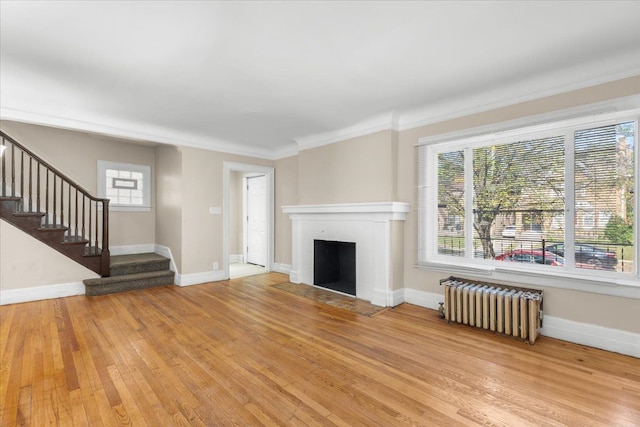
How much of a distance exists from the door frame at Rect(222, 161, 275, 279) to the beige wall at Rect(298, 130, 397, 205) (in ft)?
3.71

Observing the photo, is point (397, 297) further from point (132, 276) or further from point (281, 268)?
point (132, 276)

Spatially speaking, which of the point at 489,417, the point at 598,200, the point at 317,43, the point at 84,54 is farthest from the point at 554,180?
the point at 84,54

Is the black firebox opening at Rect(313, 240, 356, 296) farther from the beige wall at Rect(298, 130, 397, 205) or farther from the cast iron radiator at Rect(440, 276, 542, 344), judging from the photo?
the cast iron radiator at Rect(440, 276, 542, 344)

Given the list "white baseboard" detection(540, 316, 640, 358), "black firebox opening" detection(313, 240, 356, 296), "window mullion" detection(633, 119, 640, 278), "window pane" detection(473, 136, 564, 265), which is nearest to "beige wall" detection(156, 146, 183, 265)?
"black firebox opening" detection(313, 240, 356, 296)

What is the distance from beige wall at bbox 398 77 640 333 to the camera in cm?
270

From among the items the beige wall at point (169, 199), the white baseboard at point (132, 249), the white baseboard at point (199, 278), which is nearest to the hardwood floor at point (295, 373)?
the white baseboard at point (199, 278)

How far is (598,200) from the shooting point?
285 cm

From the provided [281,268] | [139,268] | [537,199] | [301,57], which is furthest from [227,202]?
[537,199]

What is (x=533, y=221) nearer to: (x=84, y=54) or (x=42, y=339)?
(x=84, y=54)

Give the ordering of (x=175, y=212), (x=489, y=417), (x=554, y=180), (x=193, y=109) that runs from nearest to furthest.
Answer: (x=489, y=417) < (x=554, y=180) < (x=193, y=109) < (x=175, y=212)

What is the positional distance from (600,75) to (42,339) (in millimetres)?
5944

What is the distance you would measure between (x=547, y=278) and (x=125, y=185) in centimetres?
681

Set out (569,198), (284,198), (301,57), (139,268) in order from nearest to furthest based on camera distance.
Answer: (301,57), (569,198), (139,268), (284,198)

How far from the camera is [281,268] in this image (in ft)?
20.5
